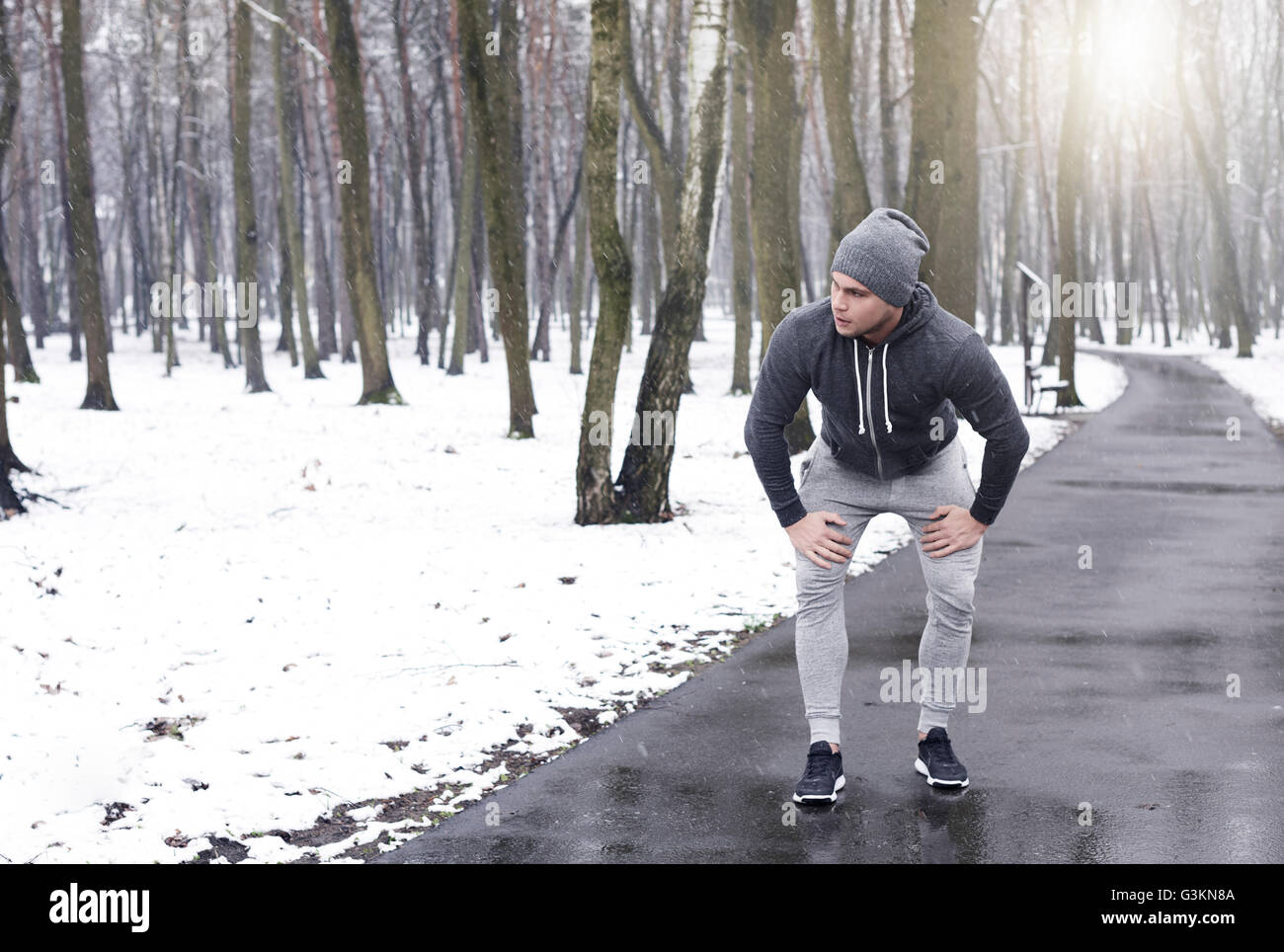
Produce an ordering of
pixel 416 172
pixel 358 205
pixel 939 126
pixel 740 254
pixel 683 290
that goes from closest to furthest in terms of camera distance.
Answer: pixel 683 290, pixel 939 126, pixel 358 205, pixel 740 254, pixel 416 172

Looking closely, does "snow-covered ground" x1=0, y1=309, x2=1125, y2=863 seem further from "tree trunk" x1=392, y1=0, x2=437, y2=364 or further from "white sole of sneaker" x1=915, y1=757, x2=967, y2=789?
"tree trunk" x1=392, y1=0, x2=437, y2=364

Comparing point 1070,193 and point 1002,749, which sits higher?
point 1070,193

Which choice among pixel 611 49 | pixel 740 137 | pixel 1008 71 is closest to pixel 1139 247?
pixel 1008 71

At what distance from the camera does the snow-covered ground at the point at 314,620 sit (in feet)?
15.7

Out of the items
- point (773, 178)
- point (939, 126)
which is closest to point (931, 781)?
point (773, 178)

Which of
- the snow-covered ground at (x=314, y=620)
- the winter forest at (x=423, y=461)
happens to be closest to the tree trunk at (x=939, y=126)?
the winter forest at (x=423, y=461)

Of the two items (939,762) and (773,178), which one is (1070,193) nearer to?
(773,178)

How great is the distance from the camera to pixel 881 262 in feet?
13.2

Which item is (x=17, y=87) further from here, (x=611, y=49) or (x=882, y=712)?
(x=882, y=712)

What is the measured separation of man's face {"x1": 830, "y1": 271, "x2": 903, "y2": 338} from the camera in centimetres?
402

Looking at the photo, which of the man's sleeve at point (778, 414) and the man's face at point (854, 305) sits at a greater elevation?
the man's face at point (854, 305)

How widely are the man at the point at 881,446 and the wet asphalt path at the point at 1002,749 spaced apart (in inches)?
11.9

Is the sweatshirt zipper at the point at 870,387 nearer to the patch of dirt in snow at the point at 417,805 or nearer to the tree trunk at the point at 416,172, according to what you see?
the patch of dirt in snow at the point at 417,805

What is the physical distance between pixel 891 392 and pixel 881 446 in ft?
0.70
